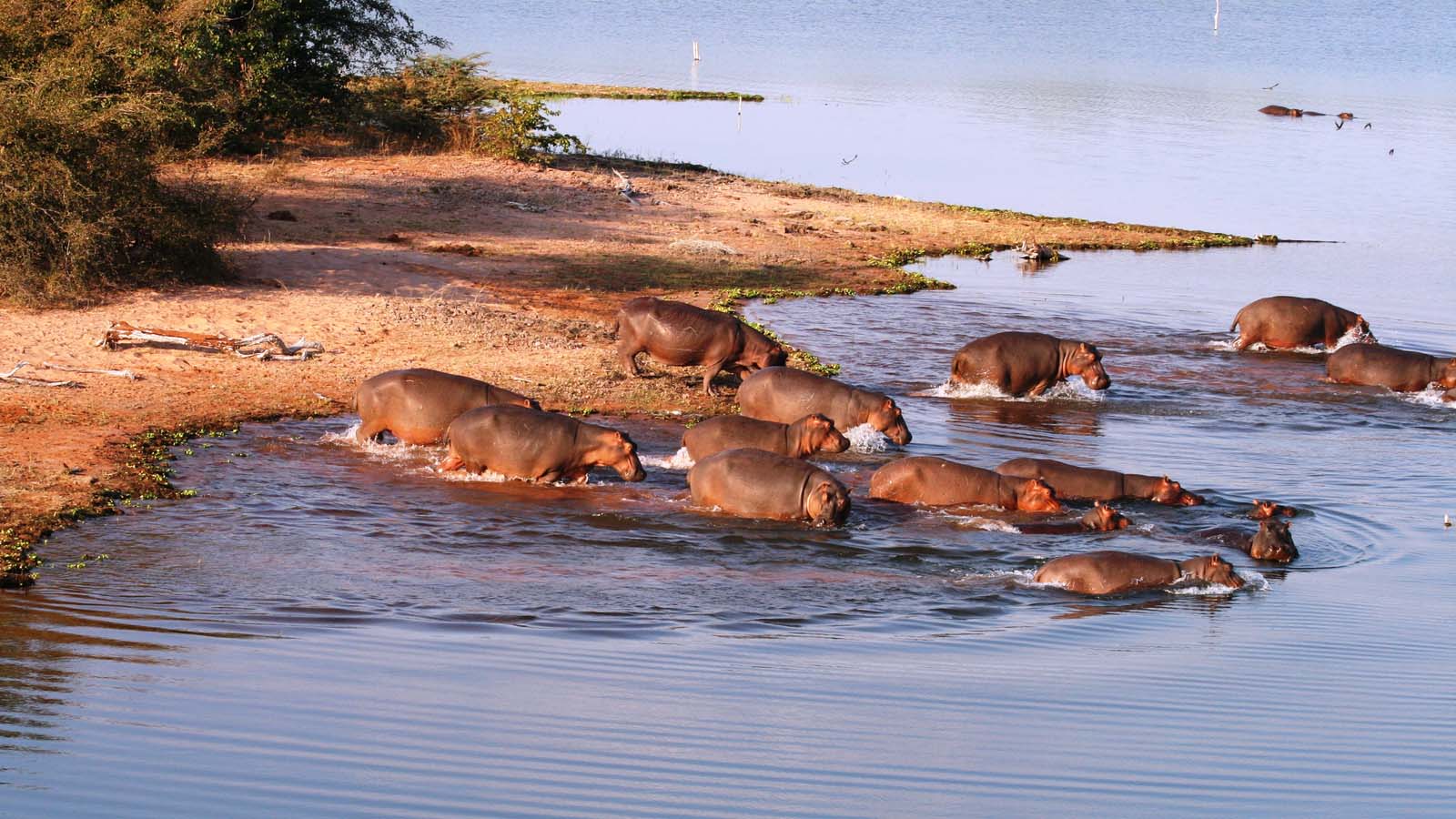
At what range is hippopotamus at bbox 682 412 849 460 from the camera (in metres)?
12.8

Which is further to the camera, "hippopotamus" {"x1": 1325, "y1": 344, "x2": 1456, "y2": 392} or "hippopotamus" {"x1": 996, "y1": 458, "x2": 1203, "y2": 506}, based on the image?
"hippopotamus" {"x1": 1325, "y1": 344, "x2": 1456, "y2": 392}

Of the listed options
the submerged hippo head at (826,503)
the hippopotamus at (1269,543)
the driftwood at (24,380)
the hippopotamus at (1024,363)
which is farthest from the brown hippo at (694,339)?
the hippopotamus at (1269,543)

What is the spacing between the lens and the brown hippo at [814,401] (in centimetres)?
1390

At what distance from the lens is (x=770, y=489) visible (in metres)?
11.6

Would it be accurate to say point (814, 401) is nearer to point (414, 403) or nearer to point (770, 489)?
point (770, 489)

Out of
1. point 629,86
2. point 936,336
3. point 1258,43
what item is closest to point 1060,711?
point 936,336

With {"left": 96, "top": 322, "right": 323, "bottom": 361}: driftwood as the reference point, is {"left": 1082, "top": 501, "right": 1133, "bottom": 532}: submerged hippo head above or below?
below

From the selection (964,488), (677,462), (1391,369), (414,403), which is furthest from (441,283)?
(1391,369)

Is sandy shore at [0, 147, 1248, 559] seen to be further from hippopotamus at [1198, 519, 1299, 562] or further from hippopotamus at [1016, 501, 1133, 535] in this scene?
hippopotamus at [1198, 519, 1299, 562]

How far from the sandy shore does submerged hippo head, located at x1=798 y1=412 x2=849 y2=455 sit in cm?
241

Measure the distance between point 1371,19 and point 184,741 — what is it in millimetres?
106766

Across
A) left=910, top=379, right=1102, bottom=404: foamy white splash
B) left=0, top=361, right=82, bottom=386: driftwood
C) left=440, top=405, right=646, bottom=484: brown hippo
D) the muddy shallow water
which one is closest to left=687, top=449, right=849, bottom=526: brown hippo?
the muddy shallow water

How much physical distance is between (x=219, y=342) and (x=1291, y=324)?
12.6 meters

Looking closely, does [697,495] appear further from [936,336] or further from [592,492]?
[936,336]
